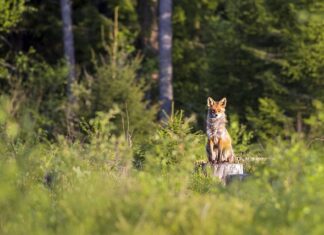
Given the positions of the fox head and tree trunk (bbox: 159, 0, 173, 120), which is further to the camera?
tree trunk (bbox: 159, 0, 173, 120)

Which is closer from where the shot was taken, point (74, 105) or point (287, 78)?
point (74, 105)

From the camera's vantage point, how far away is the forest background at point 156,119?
26.9 ft

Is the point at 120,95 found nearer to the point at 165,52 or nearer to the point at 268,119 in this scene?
the point at 268,119

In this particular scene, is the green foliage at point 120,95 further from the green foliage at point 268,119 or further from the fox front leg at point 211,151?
the fox front leg at point 211,151

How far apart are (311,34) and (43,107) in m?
10.0

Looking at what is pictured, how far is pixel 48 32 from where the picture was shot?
3747cm

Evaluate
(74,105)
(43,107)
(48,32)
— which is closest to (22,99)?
(74,105)

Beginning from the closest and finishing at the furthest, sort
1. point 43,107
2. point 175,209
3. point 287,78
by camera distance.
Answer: point 175,209, point 287,78, point 43,107

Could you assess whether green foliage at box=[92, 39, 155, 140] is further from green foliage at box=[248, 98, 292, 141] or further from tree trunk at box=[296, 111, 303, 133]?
tree trunk at box=[296, 111, 303, 133]

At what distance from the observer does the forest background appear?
820 cm

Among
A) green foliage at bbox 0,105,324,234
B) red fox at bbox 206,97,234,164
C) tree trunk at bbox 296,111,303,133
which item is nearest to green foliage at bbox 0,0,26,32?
tree trunk at bbox 296,111,303,133

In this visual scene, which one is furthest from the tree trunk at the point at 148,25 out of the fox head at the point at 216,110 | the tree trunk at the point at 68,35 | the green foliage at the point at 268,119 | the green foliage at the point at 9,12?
the fox head at the point at 216,110

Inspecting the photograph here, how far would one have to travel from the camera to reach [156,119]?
2992 cm

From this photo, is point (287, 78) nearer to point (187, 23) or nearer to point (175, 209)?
point (187, 23)
